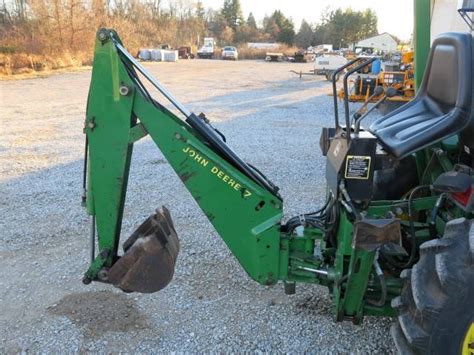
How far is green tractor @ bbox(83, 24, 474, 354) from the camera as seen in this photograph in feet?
7.68

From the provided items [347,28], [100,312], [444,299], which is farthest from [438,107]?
[347,28]

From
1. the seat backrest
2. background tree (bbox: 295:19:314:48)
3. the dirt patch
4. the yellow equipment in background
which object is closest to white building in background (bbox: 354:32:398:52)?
the yellow equipment in background

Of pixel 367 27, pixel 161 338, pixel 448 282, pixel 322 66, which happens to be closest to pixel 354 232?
pixel 448 282

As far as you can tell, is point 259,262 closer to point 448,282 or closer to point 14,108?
point 448,282

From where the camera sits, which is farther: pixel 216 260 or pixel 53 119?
pixel 53 119

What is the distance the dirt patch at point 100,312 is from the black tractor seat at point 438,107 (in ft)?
6.56

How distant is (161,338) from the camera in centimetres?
290

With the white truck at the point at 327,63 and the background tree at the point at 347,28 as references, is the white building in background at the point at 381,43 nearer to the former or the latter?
the white truck at the point at 327,63

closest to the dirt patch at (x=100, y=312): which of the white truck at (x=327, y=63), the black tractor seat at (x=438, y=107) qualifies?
the black tractor seat at (x=438, y=107)

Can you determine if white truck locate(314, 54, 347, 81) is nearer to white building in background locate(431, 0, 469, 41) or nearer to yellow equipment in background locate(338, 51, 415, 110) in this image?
yellow equipment in background locate(338, 51, 415, 110)

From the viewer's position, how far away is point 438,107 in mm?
2887

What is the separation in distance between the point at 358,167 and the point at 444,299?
28.9 inches

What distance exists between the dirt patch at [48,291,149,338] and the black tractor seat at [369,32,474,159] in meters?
2.00

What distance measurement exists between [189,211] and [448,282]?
332 cm
